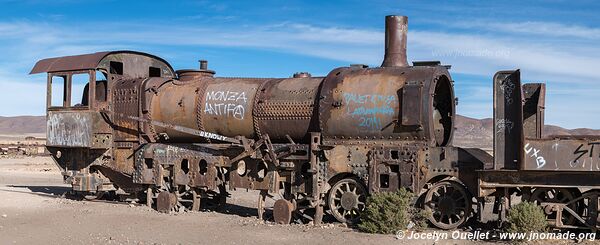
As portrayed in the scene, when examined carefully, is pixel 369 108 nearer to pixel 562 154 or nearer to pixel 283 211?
pixel 283 211

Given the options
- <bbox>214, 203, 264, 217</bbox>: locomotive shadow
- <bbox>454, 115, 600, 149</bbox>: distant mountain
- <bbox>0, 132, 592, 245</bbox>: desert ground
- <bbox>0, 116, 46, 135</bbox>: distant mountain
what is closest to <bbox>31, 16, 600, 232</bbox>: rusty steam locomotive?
<bbox>214, 203, 264, 217</bbox>: locomotive shadow

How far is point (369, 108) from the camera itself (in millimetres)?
10742

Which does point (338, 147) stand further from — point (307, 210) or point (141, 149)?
point (141, 149)

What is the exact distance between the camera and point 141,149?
13.3 metres

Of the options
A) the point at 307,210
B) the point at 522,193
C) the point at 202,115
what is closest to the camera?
the point at 522,193

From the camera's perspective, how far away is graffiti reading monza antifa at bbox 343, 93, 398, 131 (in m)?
10.6

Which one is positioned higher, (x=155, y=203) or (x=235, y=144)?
(x=235, y=144)

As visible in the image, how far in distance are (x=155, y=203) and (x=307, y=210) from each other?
372 cm

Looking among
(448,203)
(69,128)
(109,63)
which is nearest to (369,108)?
(448,203)

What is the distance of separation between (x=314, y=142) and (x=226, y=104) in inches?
87.7

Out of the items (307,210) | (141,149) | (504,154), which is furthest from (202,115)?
(504,154)

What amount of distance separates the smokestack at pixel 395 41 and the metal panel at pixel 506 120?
229 cm

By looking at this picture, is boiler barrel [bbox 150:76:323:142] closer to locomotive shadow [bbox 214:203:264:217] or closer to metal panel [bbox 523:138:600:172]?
locomotive shadow [bbox 214:203:264:217]

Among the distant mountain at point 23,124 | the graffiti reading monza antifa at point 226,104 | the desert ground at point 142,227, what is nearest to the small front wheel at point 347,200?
the desert ground at point 142,227
